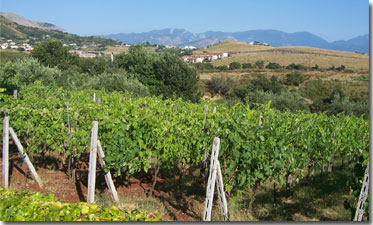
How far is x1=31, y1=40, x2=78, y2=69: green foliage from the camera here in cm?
2912

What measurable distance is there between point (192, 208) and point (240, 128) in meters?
1.81

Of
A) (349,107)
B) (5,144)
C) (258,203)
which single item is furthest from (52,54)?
(258,203)

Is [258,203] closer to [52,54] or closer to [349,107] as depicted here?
[349,107]

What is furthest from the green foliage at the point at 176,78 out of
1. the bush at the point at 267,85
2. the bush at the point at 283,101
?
the bush at the point at 267,85

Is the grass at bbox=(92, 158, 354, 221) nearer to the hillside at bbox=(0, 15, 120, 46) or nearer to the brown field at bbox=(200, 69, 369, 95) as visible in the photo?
the brown field at bbox=(200, 69, 369, 95)

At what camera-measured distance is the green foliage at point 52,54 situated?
29125 millimetres

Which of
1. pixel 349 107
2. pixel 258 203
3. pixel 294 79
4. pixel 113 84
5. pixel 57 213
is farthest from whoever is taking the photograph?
pixel 294 79

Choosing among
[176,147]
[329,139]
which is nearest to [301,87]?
[329,139]

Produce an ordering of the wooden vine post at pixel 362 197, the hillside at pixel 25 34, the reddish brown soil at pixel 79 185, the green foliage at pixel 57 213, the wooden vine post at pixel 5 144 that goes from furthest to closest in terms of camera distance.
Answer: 1. the hillside at pixel 25 34
2. the reddish brown soil at pixel 79 185
3. the wooden vine post at pixel 5 144
4. the wooden vine post at pixel 362 197
5. the green foliage at pixel 57 213

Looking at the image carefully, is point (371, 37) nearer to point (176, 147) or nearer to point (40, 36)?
point (176, 147)

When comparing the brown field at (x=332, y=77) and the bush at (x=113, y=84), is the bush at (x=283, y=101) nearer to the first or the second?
the bush at (x=113, y=84)

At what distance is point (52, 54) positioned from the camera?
30141mm

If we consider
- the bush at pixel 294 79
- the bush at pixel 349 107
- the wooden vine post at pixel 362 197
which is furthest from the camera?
the bush at pixel 294 79

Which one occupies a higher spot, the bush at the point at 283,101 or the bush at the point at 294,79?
the bush at the point at 294,79
